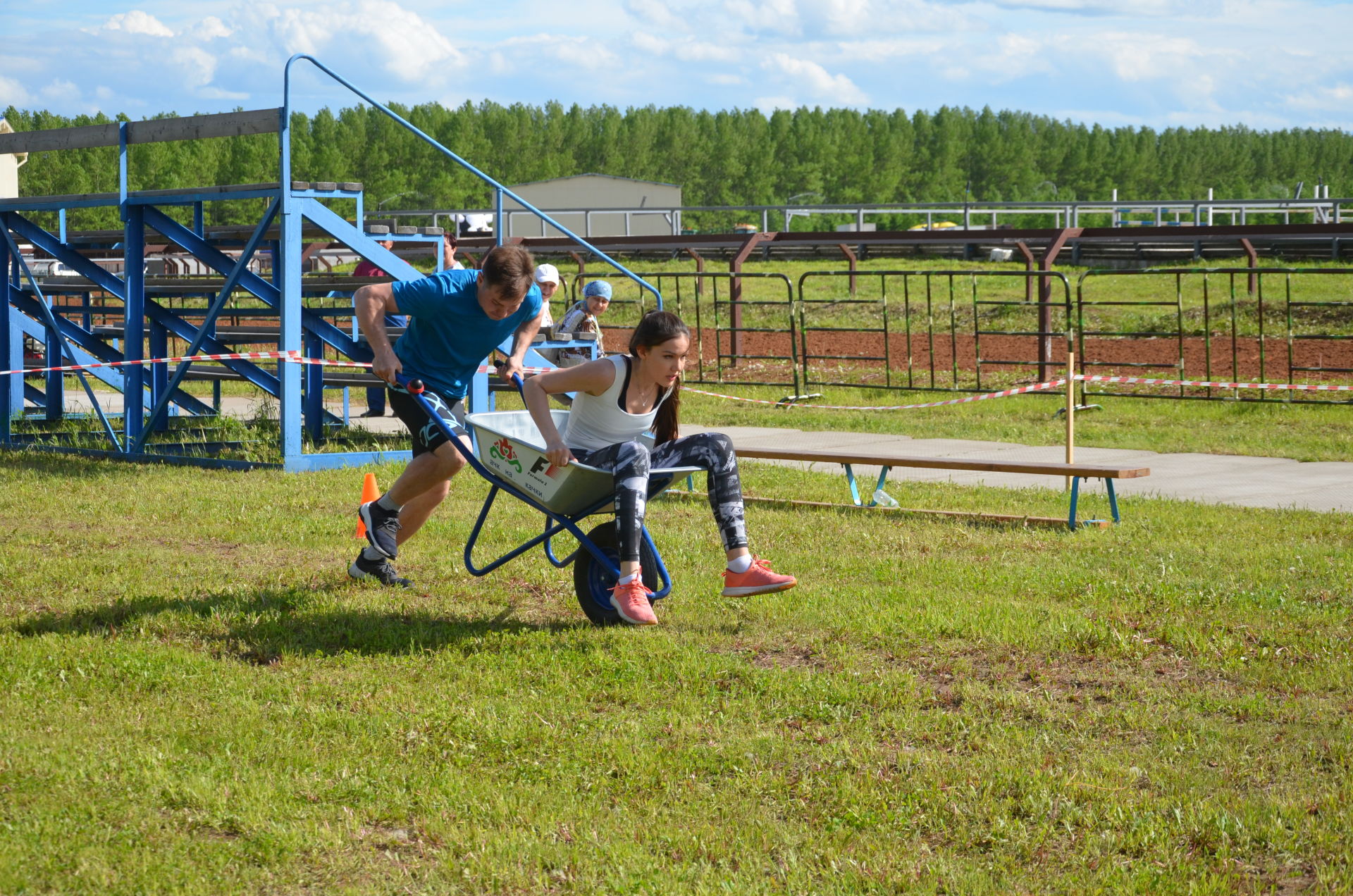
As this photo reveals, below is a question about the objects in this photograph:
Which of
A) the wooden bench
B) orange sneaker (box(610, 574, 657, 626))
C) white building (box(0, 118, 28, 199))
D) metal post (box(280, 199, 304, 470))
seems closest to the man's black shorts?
orange sneaker (box(610, 574, 657, 626))

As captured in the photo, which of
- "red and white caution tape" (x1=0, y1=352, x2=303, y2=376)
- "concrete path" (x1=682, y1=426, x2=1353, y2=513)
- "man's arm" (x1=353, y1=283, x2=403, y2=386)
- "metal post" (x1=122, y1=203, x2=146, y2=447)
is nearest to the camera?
"man's arm" (x1=353, y1=283, x2=403, y2=386)

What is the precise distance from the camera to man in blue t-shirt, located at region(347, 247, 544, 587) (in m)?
6.41

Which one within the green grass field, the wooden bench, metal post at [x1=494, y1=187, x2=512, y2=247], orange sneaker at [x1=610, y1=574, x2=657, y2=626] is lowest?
the green grass field

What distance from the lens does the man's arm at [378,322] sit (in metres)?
6.18

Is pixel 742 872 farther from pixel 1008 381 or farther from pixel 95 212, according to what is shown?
pixel 95 212

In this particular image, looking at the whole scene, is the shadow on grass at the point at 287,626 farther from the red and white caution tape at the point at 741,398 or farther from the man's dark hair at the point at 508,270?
the red and white caution tape at the point at 741,398

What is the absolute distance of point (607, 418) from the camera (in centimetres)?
612

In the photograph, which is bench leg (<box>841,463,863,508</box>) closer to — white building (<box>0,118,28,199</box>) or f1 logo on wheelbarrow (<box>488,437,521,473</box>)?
f1 logo on wheelbarrow (<box>488,437,521,473</box>)

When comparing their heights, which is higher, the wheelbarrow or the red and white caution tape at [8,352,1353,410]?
the red and white caution tape at [8,352,1353,410]

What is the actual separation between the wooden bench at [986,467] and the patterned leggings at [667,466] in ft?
9.39

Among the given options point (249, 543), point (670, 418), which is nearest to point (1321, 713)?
point (670, 418)

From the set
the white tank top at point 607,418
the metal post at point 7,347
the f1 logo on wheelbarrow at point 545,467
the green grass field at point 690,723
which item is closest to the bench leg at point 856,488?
the green grass field at point 690,723

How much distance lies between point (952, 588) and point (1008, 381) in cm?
1200

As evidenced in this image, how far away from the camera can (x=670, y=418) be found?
636 centimetres
